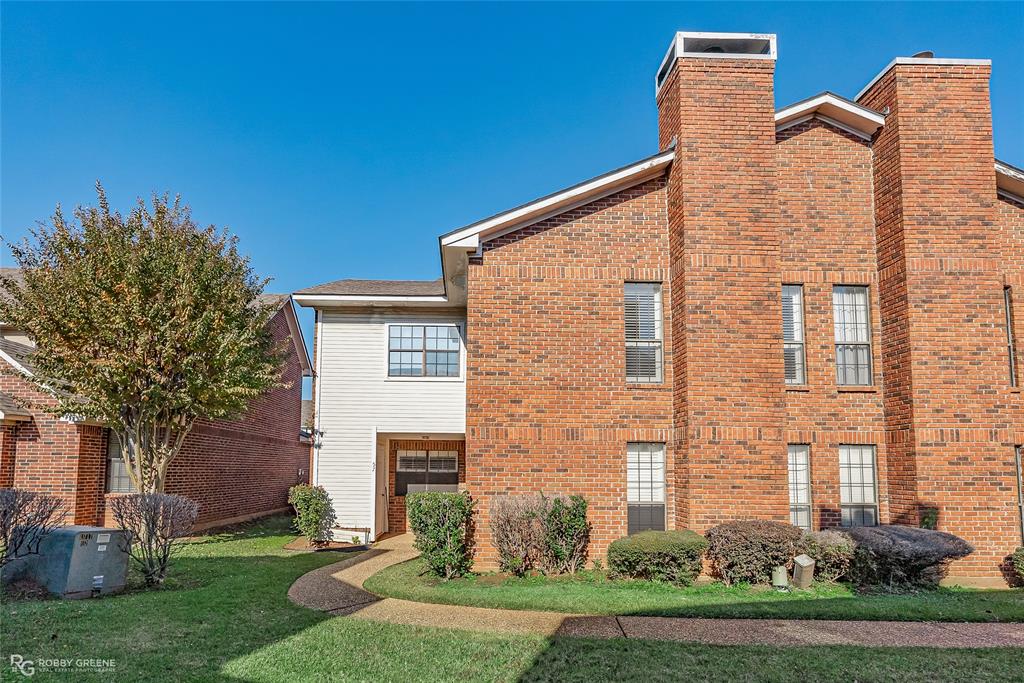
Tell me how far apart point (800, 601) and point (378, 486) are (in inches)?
410

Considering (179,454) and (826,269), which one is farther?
(179,454)

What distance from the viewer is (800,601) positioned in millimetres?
8961

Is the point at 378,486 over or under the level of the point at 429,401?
under

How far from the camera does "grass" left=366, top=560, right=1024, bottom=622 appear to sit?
8.30 meters

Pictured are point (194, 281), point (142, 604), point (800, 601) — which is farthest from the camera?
point (194, 281)

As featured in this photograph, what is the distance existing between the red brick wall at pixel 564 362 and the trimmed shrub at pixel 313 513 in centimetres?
535

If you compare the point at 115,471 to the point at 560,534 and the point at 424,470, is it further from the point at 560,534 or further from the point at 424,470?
the point at 560,534

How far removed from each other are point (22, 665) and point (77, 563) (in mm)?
3154

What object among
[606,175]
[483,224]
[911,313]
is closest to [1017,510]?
[911,313]

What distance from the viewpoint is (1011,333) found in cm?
1202

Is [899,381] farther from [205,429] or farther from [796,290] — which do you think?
[205,429]

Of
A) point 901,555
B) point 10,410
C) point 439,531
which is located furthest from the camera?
point 10,410

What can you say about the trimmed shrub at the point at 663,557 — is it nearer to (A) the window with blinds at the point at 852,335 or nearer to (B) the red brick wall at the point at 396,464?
(A) the window with blinds at the point at 852,335

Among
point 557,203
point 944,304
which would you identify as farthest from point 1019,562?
point 557,203
